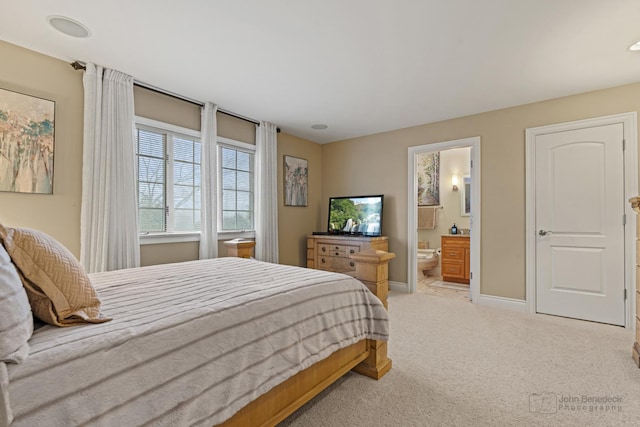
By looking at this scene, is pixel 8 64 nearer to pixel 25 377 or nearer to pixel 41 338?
pixel 41 338

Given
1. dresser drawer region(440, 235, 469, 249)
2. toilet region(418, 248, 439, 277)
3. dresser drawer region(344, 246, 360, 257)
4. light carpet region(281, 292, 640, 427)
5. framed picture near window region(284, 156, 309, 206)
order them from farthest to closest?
toilet region(418, 248, 439, 277) < dresser drawer region(440, 235, 469, 249) < framed picture near window region(284, 156, 309, 206) < dresser drawer region(344, 246, 360, 257) < light carpet region(281, 292, 640, 427)

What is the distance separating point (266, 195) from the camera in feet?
14.0

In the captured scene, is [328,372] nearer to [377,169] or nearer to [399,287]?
[399,287]

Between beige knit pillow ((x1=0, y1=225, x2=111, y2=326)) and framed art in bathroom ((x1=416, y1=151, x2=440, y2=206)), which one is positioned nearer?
beige knit pillow ((x1=0, y1=225, x2=111, y2=326))

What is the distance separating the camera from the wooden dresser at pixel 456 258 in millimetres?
5043

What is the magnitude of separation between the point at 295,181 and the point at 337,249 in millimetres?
1307

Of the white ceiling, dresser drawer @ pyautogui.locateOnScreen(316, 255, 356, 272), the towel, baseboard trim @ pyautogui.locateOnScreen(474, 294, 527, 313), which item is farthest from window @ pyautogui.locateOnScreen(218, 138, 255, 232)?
the towel

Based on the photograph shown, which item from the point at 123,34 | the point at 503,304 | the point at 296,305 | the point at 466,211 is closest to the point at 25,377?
the point at 296,305

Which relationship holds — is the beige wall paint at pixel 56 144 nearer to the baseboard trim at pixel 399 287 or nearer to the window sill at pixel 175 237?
the window sill at pixel 175 237

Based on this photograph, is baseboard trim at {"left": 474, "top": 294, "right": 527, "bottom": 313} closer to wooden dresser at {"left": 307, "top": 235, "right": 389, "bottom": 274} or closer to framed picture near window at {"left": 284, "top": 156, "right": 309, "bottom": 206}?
wooden dresser at {"left": 307, "top": 235, "right": 389, "bottom": 274}

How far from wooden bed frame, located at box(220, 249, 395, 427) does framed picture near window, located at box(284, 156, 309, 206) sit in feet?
9.22

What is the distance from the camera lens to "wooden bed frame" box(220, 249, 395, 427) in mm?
1316

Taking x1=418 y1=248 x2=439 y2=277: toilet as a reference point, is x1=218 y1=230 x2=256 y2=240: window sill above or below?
above

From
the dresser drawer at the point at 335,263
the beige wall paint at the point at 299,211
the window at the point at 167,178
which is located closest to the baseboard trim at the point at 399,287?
the dresser drawer at the point at 335,263
